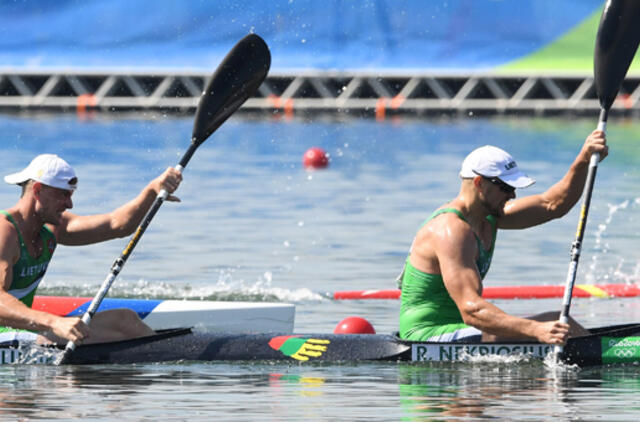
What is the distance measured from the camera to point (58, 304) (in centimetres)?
1241

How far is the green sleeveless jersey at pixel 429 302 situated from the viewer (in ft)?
32.6

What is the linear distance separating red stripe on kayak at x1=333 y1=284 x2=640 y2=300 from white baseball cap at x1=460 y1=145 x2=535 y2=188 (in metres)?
5.38

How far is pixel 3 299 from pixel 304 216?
13.7 metres

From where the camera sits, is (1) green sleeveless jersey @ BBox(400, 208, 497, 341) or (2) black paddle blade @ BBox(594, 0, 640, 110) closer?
(1) green sleeveless jersey @ BBox(400, 208, 497, 341)

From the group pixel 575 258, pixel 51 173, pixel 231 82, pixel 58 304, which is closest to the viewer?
pixel 51 173

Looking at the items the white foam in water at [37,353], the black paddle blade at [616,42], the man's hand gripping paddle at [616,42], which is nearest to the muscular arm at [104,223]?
the white foam in water at [37,353]

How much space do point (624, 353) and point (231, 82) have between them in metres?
3.78

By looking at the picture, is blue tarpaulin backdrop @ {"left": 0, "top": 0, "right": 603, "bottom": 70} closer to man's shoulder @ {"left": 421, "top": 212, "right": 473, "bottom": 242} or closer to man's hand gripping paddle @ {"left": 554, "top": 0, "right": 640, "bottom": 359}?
man's hand gripping paddle @ {"left": 554, "top": 0, "right": 640, "bottom": 359}

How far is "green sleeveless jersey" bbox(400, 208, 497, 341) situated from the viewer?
9.92 metres

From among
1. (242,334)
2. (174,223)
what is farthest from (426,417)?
(174,223)

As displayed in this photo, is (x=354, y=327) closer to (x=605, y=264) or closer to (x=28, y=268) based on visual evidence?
(x=28, y=268)

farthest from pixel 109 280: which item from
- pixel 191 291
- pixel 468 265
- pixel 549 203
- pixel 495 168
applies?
pixel 191 291

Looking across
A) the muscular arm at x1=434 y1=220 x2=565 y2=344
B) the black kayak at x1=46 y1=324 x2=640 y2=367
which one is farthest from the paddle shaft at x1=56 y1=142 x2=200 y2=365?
the muscular arm at x1=434 y1=220 x2=565 y2=344

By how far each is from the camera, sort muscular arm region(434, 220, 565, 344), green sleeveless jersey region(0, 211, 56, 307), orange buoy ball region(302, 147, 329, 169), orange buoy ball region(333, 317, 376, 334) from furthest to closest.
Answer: orange buoy ball region(302, 147, 329, 169) → orange buoy ball region(333, 317, 376, 334) → green sleeveless jersey region(0, 211, 56, 307) → muscular arm region(434, 220, 565, 344)
